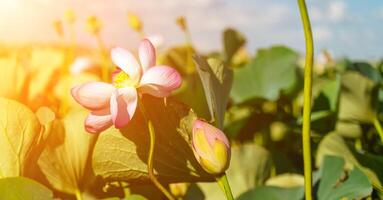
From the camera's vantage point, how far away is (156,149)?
0.55 meters

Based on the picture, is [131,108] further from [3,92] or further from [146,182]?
[3,92]

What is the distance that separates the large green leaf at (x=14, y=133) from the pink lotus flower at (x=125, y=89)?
81 millimetres

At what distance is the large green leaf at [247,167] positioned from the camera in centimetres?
80

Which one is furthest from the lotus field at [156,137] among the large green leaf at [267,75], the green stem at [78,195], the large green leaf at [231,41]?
the large green leaf at [231,41]

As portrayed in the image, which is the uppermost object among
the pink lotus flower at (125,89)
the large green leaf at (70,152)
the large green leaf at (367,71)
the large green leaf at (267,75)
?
the pink lotus flower at (125,89)

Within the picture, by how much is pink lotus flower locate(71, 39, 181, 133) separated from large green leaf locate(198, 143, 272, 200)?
0.33 metres

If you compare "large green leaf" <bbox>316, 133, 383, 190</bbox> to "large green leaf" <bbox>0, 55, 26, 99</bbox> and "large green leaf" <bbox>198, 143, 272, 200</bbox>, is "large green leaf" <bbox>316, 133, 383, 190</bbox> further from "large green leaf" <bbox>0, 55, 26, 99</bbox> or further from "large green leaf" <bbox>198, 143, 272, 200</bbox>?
"large green leaf" <bbox>0, 55, 26, 99</bbox>

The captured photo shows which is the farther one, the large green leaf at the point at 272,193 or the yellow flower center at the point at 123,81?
the large green leaf at the point at 272,193

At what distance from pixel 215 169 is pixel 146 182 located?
0.11 metres

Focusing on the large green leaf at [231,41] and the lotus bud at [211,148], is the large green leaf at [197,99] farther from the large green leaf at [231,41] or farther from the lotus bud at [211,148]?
the large green leaf at [231,41]

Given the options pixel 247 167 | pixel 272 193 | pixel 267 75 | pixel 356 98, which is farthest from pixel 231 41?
pixel 272 193

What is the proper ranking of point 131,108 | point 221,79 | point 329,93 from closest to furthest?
point 131,108 < point 221,79 < point 329,93

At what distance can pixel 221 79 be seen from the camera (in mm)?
597

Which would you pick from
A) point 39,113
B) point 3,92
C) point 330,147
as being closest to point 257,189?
point 330,147
